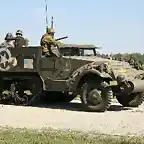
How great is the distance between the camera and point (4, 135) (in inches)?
318

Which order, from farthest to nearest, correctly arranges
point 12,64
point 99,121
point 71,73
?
A: point 12,64 → point 71,73 → point 99,121

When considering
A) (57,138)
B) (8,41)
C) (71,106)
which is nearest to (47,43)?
(8,41)

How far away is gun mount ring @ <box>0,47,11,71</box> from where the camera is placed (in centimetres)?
1384

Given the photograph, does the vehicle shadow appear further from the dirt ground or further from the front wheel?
the front wheel

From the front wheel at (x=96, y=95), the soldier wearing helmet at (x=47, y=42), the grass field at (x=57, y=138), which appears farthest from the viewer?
the soldier wearing helmet at (x=47, y=42)

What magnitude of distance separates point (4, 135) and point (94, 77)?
487 centimetres

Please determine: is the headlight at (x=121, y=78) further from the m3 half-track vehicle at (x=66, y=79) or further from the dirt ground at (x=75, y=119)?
the dirt ground at (x=75, y=119)

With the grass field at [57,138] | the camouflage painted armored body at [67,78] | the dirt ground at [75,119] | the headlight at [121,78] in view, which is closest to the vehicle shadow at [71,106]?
the dirt ground at [75,119]

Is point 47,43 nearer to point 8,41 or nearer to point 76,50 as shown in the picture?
point 76,50

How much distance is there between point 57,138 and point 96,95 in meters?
4.57

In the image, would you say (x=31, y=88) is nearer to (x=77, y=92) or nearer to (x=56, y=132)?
(x=77, y=92)

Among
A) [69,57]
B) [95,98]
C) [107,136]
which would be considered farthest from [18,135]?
[69,57]

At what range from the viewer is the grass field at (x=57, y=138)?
24.5 feet

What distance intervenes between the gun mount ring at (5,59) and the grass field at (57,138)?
18.0ft
